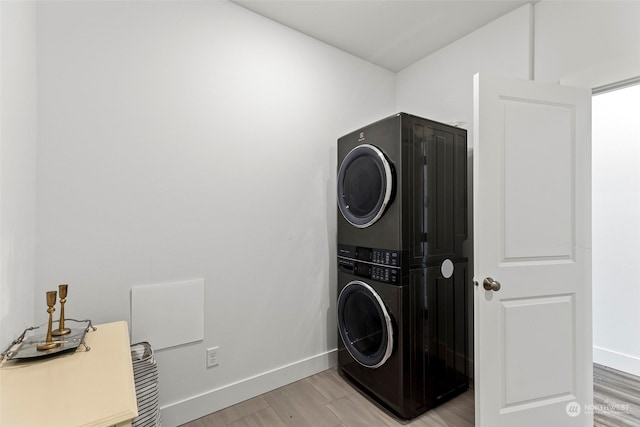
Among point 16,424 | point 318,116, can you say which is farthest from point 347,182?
point 16,424

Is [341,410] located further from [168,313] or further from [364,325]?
[168,313]

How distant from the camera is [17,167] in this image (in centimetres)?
116

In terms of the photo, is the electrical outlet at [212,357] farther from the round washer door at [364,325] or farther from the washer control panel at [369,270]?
the washer control panel at [369,270]

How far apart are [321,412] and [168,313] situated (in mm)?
1152

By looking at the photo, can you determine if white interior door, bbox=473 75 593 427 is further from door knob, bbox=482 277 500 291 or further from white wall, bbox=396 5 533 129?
white wall, bbox=396 5 533 129

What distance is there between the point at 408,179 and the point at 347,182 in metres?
0.51

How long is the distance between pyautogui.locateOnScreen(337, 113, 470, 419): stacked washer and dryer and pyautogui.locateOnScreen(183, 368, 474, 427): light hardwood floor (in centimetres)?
7

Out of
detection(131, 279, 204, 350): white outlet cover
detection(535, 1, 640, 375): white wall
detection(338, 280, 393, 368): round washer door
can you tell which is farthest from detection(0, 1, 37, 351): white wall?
detection(535, 1, 640, 375): white wall

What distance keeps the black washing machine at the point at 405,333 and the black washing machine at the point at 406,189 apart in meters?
0.16

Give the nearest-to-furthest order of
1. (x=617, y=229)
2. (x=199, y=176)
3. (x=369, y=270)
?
(x=199, y=176) → (x=369, y=270) → (x=617, y=229)

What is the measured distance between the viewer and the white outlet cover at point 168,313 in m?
1.63

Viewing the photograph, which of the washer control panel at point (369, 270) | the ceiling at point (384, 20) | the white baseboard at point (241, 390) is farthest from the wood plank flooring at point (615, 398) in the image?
the ceiling at point (384, 20)

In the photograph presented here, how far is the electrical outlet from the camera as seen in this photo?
1.85m

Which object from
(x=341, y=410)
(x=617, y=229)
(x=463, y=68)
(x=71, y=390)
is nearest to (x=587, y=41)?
(x=463, y=68)
